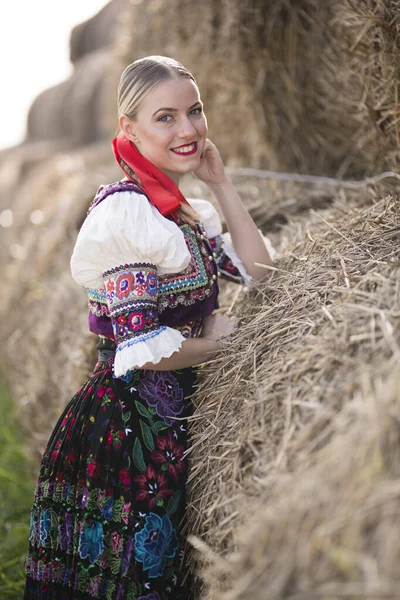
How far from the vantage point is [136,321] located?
1.62 meters

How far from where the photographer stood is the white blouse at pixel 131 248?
162cm

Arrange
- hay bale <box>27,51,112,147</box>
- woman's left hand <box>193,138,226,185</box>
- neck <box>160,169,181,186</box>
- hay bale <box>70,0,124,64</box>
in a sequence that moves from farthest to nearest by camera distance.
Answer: hay bale <box>70,0,124,64</box> → hay bale <box>27,51,112,147</box> → woman's left hand <box>193,138,226,185</box> → neck <box>160,169,181,186</box>

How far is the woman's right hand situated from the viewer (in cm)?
194

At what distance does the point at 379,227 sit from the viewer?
74.9 inches

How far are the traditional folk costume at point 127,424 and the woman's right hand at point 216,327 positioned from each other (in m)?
0.10

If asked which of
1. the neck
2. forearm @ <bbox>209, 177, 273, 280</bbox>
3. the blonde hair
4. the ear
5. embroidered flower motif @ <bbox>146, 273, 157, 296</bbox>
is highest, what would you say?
the blonde hair

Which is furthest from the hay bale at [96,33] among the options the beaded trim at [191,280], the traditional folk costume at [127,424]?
the traditional folk costume at [127,424]

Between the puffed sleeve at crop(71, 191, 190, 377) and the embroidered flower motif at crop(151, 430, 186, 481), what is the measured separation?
22 centimetres

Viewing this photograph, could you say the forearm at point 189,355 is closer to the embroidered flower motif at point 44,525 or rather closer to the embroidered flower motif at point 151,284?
the embroidered flower motif at point 151,284

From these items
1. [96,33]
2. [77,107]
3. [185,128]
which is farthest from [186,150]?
[96,33]

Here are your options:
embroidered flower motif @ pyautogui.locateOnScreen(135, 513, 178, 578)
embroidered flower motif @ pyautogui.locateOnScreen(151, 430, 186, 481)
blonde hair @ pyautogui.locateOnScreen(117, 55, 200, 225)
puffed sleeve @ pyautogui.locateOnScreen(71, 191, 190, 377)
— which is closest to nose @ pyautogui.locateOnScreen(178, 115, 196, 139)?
blonde hair @ pyautogui.locateOnScreen(117, 55, 200, 225)

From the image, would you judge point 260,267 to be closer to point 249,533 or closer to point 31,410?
point 249,533

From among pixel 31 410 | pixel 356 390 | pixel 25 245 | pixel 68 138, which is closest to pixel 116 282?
pixel 356 390

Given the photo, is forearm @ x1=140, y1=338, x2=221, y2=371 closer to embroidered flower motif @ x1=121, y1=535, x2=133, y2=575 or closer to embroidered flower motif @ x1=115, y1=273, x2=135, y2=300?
embroidered flower motif @ x1=115, y1=273, x2=135, y2=300
